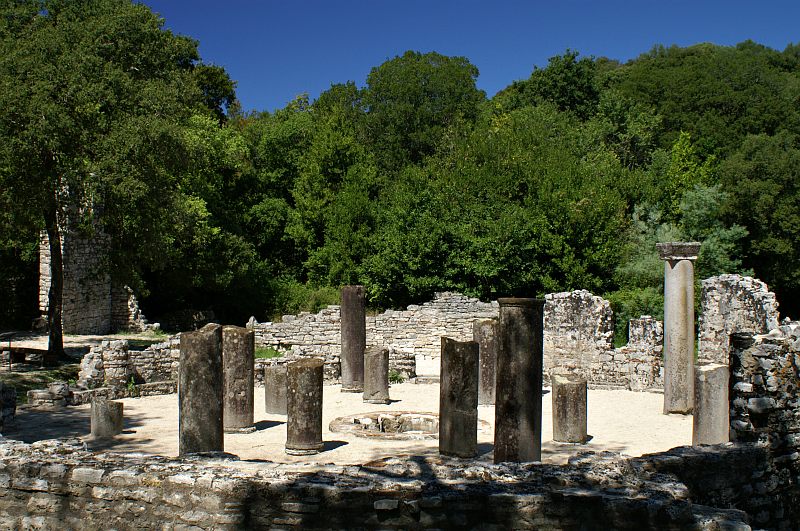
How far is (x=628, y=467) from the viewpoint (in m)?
8.43

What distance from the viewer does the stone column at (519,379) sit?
1184 cm

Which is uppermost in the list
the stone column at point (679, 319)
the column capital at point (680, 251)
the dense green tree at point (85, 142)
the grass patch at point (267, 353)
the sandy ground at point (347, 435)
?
the dense green tree at point (85, 142)

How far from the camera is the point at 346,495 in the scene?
7.36 metres

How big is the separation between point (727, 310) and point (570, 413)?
1021cm

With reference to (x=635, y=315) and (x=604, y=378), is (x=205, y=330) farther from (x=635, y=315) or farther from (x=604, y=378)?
(x=635, y=315)

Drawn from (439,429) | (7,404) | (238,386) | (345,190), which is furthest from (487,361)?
(345,190)

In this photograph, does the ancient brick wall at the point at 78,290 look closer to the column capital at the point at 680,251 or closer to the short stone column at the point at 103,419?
the short stone column at the point at 103,419

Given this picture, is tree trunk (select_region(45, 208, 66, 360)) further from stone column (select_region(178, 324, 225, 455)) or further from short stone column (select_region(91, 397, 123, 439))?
stone column (select_region(178, 324, 225, 455))

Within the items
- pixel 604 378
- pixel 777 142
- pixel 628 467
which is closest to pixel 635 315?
pixel 604 378

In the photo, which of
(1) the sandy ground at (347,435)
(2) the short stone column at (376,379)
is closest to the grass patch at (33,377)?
(1) the sandy ground at (347,435)

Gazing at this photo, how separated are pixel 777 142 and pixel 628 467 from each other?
3376 cm

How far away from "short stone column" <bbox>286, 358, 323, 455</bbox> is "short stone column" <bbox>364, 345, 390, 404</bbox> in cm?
477

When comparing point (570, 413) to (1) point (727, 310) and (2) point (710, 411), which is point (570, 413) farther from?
(1) point (727, 310)

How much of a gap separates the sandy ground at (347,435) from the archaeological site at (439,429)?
7 cm
